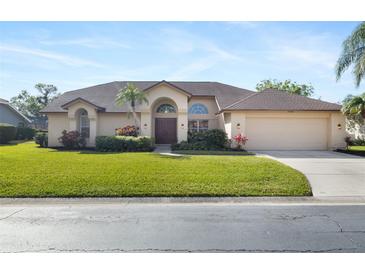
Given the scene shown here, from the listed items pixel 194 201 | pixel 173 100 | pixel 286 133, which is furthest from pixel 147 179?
pixel 286 133

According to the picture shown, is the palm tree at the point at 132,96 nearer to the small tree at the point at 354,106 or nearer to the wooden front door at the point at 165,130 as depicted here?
the wooden front door at the point at 165,130

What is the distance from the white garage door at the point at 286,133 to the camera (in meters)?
19.3

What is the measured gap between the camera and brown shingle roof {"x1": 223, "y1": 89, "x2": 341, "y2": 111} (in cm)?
1900

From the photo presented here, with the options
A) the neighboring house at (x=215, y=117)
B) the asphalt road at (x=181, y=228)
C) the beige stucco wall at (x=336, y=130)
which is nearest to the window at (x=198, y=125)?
the neighboring house at (x=215, y=117)

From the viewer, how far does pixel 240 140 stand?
18375 millimetres

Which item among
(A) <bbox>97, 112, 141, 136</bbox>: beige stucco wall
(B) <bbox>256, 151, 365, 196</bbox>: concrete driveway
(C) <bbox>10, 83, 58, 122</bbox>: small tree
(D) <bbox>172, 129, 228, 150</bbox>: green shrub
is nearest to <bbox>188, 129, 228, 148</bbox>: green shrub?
(D) <bbox>172, 129, 228, 150</bbox>: green shrub

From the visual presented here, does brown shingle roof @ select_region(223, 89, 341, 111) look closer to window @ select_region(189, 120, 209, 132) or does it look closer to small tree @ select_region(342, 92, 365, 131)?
small tree @ select_region(342, 92, 365, 131)

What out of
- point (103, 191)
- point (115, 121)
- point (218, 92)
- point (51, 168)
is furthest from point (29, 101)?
point (103, 191)

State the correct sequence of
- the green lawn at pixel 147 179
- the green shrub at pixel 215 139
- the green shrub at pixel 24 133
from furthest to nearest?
the green shrub at pixel 24 133
the green shrub at pixel 215 139
the green lawn at pixel 147 179

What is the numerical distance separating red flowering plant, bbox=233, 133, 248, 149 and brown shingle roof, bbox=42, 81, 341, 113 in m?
1.97

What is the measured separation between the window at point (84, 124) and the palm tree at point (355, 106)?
62.3 feet

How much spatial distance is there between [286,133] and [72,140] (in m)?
15.5

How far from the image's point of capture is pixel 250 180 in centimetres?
912

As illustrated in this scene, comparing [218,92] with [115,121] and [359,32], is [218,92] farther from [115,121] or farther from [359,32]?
[359,32]
